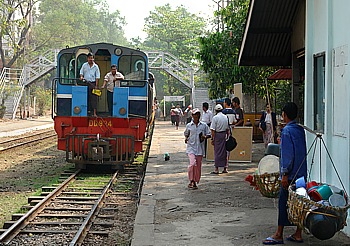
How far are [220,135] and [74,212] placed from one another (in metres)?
4.74

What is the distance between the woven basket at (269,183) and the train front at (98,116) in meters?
7.04

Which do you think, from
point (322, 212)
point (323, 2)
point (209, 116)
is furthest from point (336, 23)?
point (209, 116)

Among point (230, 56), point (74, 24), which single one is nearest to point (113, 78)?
point (230, 56)

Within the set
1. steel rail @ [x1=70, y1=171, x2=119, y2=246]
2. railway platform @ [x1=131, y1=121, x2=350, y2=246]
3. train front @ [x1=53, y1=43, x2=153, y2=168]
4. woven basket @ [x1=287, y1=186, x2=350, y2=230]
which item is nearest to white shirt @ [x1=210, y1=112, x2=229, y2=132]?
railway platform @ [x1=131, y1=121, x2=350, y2=246]

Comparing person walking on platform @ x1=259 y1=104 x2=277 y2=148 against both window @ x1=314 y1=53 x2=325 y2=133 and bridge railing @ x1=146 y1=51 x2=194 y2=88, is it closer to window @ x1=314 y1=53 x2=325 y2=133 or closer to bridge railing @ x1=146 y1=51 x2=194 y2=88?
window @ x1=314 y1=53 x2=325 y2=133

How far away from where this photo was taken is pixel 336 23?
7.78 meters

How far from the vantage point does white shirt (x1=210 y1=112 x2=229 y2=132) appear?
1375cm

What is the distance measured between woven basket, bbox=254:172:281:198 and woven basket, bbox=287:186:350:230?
1.48 m

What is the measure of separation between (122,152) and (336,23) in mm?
8394

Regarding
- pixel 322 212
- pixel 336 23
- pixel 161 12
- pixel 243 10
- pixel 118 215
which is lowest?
pixel 118 215

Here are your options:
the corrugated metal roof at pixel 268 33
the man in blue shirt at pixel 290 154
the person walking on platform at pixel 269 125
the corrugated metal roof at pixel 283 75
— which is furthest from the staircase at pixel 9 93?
the man in blue shirt at pixel 290 154

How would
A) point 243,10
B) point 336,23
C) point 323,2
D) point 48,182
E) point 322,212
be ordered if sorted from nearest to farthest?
1. point 322,212
2. point 336,23
3. point 323,2
4. point 48,182
5. point 243,10

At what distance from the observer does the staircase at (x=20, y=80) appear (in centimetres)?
4550

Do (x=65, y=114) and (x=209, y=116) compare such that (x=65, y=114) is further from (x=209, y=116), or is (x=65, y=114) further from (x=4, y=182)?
(x=209, y=116)
